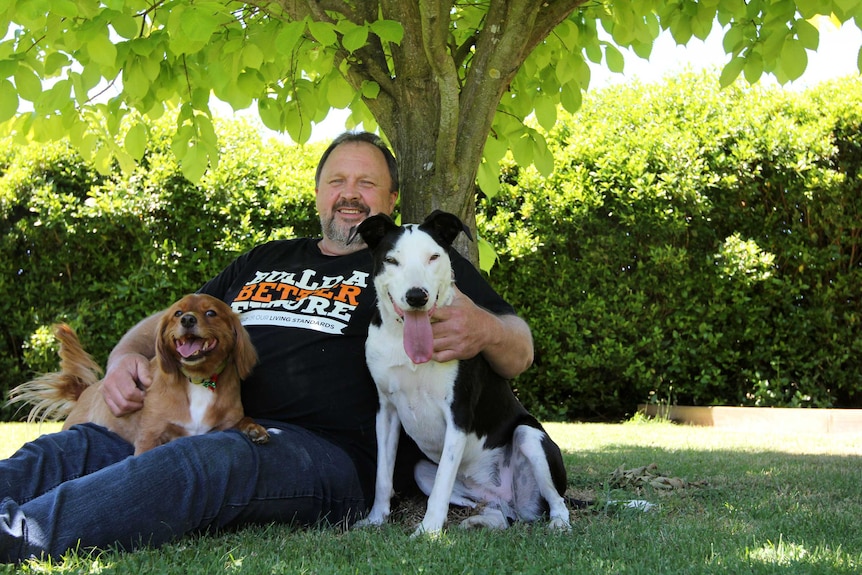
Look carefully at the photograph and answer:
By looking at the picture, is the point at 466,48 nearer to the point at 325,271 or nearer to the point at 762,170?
the point at 325,271

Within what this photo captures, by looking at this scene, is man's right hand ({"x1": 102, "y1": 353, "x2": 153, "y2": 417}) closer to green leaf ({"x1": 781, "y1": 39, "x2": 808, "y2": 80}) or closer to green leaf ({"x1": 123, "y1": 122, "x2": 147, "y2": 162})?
green leaf ({"x1": 123, "y1": 122, "x2": 147, "y2": 162})

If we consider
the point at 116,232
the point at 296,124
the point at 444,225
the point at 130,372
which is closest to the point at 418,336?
the point at 444,225

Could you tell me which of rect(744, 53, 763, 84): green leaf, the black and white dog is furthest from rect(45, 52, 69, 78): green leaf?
rect(744, 53, 763, 84): green leaf

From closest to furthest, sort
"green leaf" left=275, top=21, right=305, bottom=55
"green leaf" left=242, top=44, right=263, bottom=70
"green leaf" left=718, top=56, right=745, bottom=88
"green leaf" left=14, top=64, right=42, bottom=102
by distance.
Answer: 1. "green leaf" left=275, top=21, right=305, bottom=55
2. "green leaf" left=14, top=64, right=42, bottom=102
3. "green leaf" left=242, top=44, right=263, bottom=70
4. "green leaf" left=718, top=56, right=745, bottom=88

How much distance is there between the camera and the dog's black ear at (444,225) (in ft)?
11.1

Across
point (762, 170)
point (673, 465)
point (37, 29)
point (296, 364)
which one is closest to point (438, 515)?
point (296, 364)

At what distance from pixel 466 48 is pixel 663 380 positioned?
212 inches

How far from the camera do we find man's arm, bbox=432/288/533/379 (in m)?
3.30

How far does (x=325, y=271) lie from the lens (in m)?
3.90

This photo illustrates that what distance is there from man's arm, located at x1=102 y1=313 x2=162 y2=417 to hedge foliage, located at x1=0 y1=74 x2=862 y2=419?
174 inches

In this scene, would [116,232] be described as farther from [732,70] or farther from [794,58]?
[794,58]

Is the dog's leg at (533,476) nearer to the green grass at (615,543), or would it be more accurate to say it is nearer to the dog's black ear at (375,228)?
the green grass at (615,543)

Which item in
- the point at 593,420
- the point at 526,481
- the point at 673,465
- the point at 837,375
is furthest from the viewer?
the point at 593,420

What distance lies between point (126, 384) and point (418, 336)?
1361 mm
